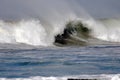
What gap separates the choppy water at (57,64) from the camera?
60.4ft

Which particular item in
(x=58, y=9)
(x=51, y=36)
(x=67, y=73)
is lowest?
(x=67, y=73)

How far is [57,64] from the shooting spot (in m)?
22.2

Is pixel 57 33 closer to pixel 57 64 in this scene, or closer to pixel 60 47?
pixel 60 47

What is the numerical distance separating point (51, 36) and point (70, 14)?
21.0 feet

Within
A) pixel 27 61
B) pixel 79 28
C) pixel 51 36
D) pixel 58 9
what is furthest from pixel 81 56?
pixel 58 9

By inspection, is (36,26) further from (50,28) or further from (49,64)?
(49,64)

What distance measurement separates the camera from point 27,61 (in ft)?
75.9

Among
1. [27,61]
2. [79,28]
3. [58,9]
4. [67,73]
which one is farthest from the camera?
[58,9]

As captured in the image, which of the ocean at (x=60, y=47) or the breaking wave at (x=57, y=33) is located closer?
the ocean at (x=60, y=47)

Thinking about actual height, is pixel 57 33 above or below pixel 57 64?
above

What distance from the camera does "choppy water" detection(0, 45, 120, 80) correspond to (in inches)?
725

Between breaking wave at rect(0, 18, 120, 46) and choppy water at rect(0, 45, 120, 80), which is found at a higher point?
breaking wave at rect(0, 18, 120, 46)

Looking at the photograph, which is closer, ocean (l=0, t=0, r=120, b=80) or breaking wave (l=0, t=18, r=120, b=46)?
ocean (l=0, t=0, r=120, b=80)

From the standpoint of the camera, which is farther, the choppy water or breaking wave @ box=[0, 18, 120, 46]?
breaking wave @ box=[0, 18, 120, 46]
